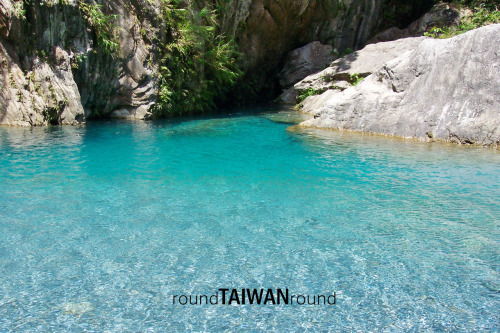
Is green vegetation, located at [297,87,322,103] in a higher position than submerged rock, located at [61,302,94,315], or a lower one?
higher

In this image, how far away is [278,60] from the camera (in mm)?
23359

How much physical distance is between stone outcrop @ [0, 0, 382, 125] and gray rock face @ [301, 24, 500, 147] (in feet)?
24.0

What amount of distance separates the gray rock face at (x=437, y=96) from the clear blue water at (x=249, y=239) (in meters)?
1.41

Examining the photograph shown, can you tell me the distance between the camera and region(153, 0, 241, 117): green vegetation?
15.3 m

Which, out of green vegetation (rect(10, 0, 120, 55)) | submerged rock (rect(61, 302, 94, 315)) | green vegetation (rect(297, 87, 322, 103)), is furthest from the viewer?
green vegetation (rect(297, 87, 322, 103))

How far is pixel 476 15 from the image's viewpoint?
65.7ft

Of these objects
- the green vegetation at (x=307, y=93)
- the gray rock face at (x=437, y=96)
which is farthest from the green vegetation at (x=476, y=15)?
the gray rock face at (x=437, y=96)

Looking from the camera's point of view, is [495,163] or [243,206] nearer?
[243,206]

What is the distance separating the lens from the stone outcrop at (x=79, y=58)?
465 inches

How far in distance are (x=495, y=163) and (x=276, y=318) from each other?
22.1 ft

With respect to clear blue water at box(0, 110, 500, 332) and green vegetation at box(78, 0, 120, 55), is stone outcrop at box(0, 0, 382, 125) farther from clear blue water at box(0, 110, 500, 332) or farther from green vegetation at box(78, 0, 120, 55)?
clear blue water at box(0, 110, 500, 332)

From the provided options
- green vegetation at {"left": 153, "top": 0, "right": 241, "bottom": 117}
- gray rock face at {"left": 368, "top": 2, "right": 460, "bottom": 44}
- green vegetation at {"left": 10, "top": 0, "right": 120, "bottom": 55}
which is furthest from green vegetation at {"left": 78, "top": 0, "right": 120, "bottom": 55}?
gray rock face at {"left": 368, "top": 2, "right": 460, "bottom": 44}

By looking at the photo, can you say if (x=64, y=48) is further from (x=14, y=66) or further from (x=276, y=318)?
(x=276, y=318)

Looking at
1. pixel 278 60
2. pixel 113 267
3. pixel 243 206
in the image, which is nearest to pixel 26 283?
pixel 113 267
